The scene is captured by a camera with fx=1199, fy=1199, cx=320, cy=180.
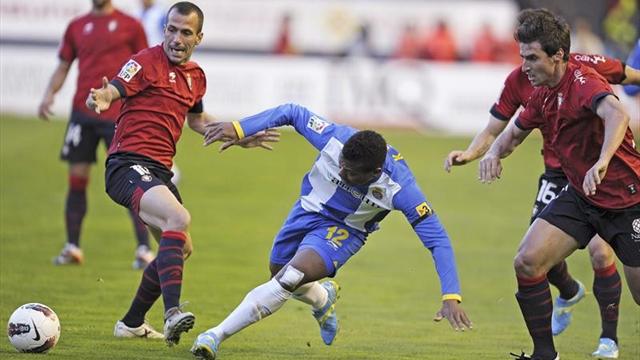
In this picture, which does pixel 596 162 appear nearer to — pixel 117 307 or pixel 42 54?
pixel 117 307

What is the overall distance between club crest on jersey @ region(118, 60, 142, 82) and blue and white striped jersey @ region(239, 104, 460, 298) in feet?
3.54

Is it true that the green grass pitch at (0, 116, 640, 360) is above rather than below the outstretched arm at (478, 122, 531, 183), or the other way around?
below

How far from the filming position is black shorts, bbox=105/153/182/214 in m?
8.38

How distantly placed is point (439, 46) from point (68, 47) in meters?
18.6

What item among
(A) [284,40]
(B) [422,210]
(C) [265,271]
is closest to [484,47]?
(A) [284,40]

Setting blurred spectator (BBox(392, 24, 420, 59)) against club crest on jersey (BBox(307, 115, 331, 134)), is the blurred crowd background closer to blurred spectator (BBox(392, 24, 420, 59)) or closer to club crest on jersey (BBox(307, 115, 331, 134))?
blurred spectator (BBox(392, 24, 420, 59))

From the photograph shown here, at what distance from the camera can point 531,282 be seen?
7.84 metres

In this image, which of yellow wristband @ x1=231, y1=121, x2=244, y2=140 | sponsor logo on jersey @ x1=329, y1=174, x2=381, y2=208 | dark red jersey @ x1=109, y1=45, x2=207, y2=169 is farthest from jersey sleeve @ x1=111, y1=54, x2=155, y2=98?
sponsor logo on jersey @ x1=329, y1=174, x2=381, y2=208

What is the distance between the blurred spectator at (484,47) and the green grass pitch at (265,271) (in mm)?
8007

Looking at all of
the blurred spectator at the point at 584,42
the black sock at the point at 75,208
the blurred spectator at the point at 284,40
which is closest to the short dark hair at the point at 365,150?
the black sock at the point at 75,208

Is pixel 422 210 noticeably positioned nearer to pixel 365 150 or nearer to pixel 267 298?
pixel 365 150

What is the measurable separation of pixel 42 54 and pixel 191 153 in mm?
6331

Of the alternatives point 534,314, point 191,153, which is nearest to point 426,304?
point 534,314

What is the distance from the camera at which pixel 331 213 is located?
8133 millimetres
